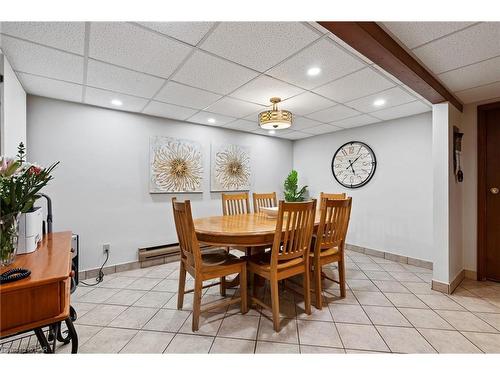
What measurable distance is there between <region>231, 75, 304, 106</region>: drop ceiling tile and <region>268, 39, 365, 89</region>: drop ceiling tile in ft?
0.37

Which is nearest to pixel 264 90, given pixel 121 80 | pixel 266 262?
pixel 121 80

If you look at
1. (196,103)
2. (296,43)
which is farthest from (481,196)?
(196,103)

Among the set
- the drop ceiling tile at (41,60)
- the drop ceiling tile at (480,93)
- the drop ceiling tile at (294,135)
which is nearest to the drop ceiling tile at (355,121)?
the drop ceiling tile at (294,135)

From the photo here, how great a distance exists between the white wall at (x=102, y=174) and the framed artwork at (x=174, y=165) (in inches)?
3.7

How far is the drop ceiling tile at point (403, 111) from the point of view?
2975 mm

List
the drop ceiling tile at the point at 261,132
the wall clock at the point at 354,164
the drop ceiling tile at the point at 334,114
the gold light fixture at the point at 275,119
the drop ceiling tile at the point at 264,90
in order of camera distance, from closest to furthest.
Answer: the drop ceiling tile at the point at 264,90
the gold light fixture at the point at 275,119
the drop ceiling tile at the point at 334,114
the wall clock at the point at 354,164
the drop ceiling tile at the point at 261,132

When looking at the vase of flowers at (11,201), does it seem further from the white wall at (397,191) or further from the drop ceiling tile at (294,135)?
the white wall at (397,191)

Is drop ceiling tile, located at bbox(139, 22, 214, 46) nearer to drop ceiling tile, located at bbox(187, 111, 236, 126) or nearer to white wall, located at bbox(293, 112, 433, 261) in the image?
drop ceiling tile, located at bbox(187, 111, 236, 126)

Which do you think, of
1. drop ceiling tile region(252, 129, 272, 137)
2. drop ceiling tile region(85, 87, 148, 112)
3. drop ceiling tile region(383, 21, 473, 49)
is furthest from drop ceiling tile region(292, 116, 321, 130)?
drop ceiling tile region(85, 87, 148, 112)

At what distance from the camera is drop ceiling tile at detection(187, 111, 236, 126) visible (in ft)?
10.9

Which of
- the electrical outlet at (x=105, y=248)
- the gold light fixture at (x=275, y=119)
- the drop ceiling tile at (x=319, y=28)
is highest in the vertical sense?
the drop ceiling tile at (x=319, y=28)

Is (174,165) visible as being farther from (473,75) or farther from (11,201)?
(473,75)

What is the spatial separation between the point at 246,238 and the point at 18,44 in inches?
85.8

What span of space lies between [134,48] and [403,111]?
11.1ft
